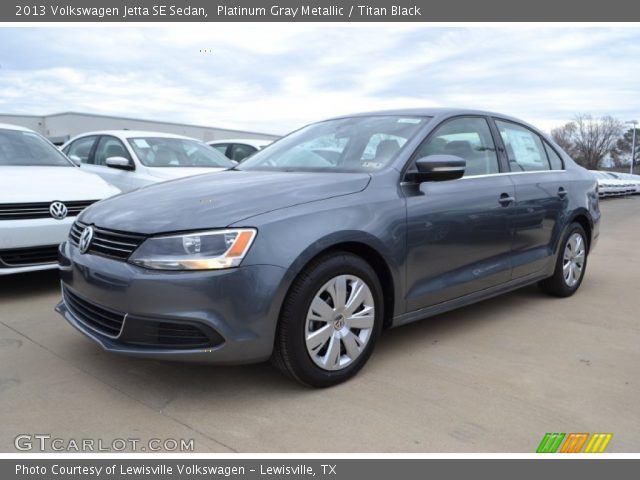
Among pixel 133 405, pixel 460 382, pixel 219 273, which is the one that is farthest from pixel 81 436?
pixel 460 382

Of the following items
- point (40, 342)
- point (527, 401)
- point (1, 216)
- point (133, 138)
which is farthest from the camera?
point (133, 138)

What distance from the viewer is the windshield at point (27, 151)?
5684 millimetres

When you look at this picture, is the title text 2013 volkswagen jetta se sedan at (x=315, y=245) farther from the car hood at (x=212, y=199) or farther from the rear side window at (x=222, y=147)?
the rear side window at (x=222, y=147)

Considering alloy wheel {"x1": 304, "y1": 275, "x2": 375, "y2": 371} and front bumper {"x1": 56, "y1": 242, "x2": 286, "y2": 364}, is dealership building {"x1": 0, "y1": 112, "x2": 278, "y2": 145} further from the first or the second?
alloy wheel {"x1": 304, "y1": 275, "x2": 375, "y2": 371}

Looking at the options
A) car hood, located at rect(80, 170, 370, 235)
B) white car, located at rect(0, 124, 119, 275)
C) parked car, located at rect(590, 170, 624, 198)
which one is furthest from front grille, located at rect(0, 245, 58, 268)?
parked car, located at rect(590, 170, 624, 198)

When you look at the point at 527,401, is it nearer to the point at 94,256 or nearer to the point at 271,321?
the point at 271,321

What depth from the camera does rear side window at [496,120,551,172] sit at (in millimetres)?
4316

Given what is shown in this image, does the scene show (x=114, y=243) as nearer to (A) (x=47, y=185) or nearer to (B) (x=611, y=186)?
(A) (x=47, y=185)

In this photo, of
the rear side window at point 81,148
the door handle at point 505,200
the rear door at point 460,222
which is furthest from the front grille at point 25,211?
the door handle at point 505,200

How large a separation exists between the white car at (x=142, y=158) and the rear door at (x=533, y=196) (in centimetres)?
369

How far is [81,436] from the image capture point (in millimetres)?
2494

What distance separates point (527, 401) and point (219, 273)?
1703 mm

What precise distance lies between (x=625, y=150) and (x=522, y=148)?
246 feet

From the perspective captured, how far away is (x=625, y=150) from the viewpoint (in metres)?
69.6
